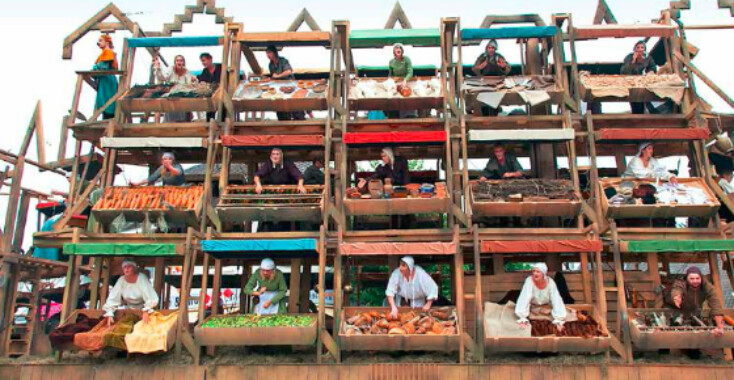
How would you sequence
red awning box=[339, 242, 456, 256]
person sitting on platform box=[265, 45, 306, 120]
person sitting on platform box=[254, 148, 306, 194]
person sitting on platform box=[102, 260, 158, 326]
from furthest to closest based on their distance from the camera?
person sitting on platform box=[265, 45, 306, 120] < person sitting on platform box=[254, 148, 306, 194] < person sitting on platform box=[102, 260, 158, 326] < red awning box=[339, 242, 456, 256]

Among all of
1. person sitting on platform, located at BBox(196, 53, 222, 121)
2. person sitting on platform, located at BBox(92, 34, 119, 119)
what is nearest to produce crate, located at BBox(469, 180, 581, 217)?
person sitting on platform, located at BBox(196, 53, 222, 121)

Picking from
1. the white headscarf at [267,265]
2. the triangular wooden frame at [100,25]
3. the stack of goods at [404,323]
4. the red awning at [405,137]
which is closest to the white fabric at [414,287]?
the stack of goods at [404,323]

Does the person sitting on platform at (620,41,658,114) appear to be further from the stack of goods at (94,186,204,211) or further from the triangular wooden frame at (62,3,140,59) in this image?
the triangular wooden frame at (62,3,140,59)

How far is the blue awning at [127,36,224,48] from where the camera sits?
15891 mm

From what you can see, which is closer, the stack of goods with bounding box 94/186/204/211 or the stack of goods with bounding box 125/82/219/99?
the stack of goods with bounding box 94/186/204/211

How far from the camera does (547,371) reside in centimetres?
1129

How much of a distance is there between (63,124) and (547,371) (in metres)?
14.1

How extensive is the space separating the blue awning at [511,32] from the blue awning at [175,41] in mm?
6770

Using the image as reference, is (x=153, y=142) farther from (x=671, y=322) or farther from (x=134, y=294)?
(x=671, y=322)

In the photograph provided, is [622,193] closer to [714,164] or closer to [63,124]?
[714,164]

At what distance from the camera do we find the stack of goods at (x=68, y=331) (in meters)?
11.7

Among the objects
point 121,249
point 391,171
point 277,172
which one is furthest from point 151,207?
point 391,171

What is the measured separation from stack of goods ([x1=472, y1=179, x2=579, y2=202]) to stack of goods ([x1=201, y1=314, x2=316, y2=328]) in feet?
15.1

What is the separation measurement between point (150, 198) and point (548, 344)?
927cm
